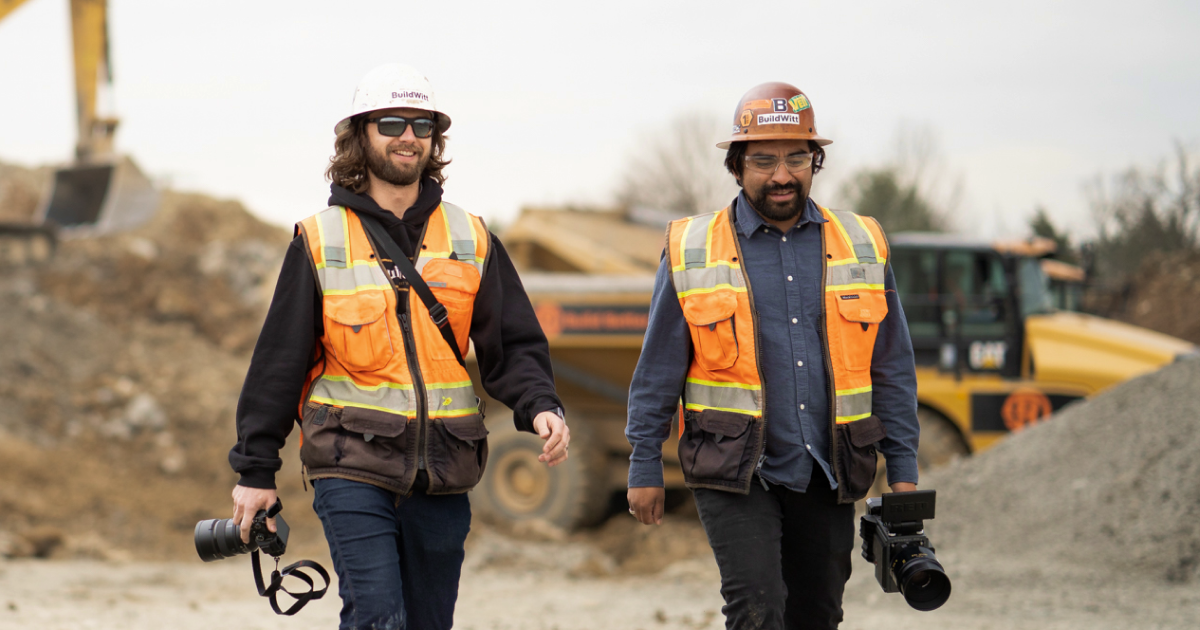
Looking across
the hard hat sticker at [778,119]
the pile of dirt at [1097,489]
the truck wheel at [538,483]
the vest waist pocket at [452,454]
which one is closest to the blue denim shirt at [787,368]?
the hard hat sticker at [778,119]

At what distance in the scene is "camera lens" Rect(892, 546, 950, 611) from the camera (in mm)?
2961

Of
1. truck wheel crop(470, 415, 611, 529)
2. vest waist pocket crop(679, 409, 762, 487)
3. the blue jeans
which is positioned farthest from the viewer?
truck wheel crop(470, 415, 611, 529)

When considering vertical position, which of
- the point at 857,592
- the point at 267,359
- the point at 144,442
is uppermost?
the point at 267,359

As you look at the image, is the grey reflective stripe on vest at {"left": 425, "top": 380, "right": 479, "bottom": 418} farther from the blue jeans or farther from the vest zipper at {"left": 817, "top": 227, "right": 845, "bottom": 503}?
the vest zipper at {"left": 817, "top": 227, "right": 845, "bottom": 503}

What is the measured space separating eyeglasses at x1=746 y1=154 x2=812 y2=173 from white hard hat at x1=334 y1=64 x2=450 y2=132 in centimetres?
93

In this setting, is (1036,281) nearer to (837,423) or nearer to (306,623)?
(306,623)

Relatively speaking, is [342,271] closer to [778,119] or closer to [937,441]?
[778,119]

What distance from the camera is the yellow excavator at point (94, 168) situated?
14.6 m

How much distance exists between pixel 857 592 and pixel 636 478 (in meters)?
4.10

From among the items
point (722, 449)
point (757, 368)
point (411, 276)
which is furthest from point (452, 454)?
point (757, 368)

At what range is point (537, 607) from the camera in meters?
6.89

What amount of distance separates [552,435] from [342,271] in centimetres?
71

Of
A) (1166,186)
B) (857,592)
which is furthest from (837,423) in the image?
(1166,186)

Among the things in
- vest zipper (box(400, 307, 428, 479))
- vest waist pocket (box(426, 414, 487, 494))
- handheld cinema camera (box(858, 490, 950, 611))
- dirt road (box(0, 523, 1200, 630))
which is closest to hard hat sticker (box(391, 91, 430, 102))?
vest zipper (box(400, 307, 428, 479))
